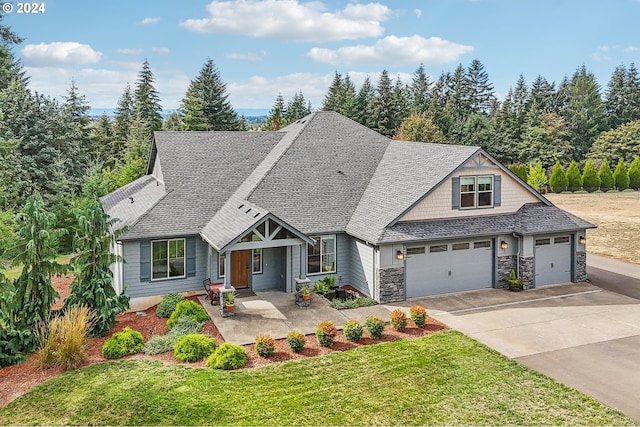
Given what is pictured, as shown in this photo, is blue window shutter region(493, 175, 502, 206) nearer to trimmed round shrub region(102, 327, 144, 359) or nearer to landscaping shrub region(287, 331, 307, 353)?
landscaping shrub region(287, 331, 307, 353)

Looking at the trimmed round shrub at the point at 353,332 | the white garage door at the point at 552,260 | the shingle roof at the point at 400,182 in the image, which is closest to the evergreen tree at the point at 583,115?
the white garage door at the point at 552,260

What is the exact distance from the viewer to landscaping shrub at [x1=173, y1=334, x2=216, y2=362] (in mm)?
11172

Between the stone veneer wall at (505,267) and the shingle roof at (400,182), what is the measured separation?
3.97m

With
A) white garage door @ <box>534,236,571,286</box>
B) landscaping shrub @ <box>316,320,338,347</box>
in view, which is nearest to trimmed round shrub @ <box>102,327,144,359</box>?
landscaping shrub @ <box>316,320,338,347</box>

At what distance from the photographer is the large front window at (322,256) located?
1714 centimetres

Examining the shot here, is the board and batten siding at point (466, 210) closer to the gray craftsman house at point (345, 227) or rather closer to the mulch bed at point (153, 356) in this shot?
the gray craftsman house at point (345, 227)

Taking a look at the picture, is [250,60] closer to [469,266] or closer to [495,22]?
[495,22]

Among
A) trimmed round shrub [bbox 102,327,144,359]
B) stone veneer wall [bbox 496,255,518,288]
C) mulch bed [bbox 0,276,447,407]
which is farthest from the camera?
stone veneer wall [bbox 496,255,518,288]

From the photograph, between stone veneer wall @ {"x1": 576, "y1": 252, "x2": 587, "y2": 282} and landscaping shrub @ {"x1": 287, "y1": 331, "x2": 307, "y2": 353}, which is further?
stone veneer wall @ {"x1": 576, "y1": 252, "x2": 587, "y2": 282}

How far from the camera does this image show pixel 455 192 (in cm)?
1695

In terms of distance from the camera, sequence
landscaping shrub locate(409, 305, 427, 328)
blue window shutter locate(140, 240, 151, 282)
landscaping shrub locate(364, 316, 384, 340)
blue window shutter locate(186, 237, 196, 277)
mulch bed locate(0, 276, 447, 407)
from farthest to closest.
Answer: blue window shutter locate(186, 237, 196, 277) → blue window shutter locate(140, 240, 151, 282) → landscaping shrub locate(409, 305, 427, 328) → landscaping shrub locate(364, 316, 384, 340) → mulch bed locate(0, 276, 447, 407)

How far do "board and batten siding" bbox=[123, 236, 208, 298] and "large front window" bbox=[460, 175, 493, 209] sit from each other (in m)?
9.54

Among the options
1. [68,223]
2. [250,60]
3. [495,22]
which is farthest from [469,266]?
[250,60]

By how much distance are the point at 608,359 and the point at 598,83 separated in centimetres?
7075
